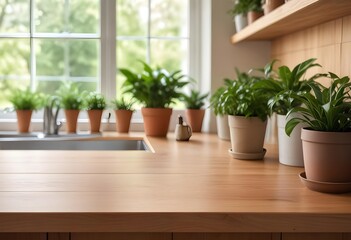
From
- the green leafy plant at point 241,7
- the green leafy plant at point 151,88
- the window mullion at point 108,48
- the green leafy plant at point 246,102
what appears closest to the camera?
the green leafy plant at point 246,102

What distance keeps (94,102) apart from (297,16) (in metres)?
1.33

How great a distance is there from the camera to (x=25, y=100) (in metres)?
2.64

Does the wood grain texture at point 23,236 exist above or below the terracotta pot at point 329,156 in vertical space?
below

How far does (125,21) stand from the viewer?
9.34 feet

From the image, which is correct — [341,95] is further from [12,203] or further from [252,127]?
[12,203]

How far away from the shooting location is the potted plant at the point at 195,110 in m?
2.63

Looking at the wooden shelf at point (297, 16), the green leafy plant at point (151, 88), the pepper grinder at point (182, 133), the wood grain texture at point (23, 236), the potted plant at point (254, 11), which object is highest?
the potted plant at point (254, 11)

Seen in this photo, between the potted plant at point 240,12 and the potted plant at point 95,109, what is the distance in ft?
2.84

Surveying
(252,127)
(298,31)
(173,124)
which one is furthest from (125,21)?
(252,127)

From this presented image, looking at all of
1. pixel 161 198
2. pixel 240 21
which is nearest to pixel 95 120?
pixel 240 21

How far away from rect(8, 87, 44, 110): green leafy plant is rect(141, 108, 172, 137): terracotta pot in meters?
0.64

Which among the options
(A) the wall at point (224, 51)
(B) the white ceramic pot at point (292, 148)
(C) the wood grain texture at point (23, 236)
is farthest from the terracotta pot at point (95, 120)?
(C) the wood grain texture at point (23, 236)

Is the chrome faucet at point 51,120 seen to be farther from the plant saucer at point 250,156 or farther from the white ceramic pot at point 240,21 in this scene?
the plant saucer at point 250,156

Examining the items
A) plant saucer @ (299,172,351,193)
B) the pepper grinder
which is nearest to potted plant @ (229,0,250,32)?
the pepper grinder
